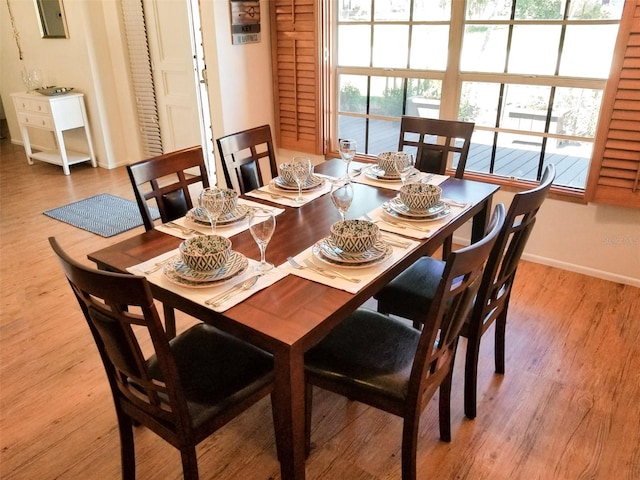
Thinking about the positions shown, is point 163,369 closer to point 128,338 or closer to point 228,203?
point 128,338

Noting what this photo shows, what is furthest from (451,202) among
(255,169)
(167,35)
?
(167,35)

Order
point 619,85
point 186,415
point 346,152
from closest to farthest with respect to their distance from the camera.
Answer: point 186,415 → point 346,152 → point 619,85

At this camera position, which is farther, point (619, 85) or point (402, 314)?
point (619, 85)

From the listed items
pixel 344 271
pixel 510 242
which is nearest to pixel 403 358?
pixel 344 271

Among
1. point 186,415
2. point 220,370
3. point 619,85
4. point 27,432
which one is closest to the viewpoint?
point 186,415

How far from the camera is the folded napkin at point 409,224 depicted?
1.73 metres

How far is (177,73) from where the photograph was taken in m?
4.37

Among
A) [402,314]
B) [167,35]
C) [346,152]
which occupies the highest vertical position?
[167,35]

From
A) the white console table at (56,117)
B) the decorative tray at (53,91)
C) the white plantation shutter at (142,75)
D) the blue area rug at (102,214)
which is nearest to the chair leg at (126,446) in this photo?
the blue area rug at (102,214)

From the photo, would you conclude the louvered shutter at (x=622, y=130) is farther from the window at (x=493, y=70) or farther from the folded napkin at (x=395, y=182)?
the folded napkin at (x=395, y=182)

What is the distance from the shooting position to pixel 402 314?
1948mm

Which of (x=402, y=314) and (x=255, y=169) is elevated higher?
(x=255, y=169)

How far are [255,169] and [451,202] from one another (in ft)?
3.31

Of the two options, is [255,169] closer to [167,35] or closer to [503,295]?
[503,295]
